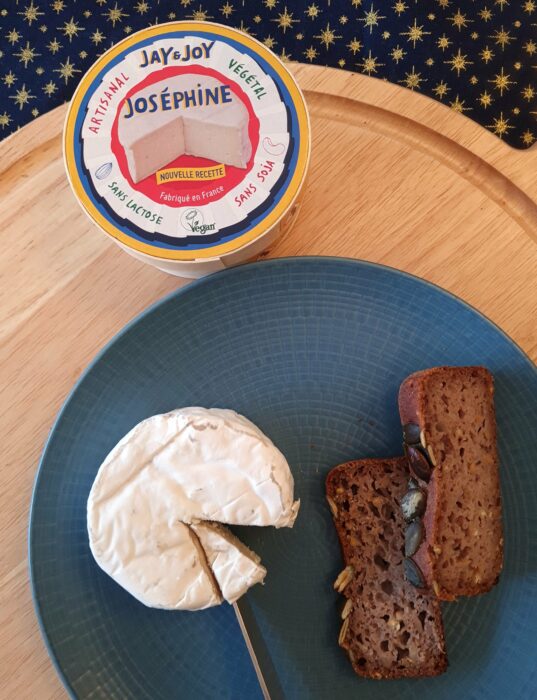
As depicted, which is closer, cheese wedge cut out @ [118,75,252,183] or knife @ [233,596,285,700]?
cheese wedge cut out @ [118,75,252,183]

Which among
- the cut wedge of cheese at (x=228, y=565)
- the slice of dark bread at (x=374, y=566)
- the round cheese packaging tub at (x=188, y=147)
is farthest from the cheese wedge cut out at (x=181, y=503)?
the round cheese packaging tub at (x=188, y=147)

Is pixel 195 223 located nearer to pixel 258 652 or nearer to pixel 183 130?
pixel 183 130

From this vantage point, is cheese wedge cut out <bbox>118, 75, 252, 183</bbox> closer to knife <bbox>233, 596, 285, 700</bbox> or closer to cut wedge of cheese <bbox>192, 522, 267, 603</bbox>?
cut wedge of cheese <bbox>192, 522, 267, 603</bbox>

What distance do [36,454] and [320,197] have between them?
1.92 feet

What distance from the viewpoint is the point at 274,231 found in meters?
0.90

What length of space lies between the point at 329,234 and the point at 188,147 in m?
0.28

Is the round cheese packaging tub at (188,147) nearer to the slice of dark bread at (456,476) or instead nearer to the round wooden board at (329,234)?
the round wooden board at (329,234)

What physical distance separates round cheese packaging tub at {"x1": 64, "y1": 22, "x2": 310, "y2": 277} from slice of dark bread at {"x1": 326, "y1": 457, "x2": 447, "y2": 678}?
15.2 inches

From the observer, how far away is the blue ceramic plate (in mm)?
966

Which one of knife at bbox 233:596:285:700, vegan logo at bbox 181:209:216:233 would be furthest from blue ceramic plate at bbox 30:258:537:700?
vegan logo at bbox 181:209:216:233

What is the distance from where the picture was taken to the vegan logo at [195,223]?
831 millimetres

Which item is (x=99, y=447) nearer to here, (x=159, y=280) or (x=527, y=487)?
(x=159, y=280)

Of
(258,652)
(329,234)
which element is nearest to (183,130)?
(329,234)

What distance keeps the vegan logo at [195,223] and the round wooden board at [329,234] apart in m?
0.22
